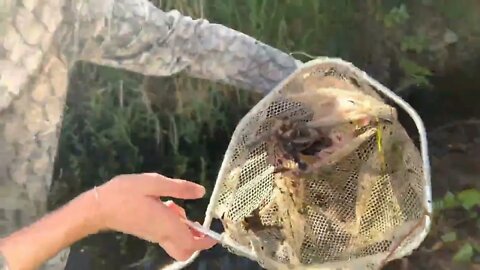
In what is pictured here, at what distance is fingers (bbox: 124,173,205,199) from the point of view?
0.89m

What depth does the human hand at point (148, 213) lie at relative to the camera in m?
0.87

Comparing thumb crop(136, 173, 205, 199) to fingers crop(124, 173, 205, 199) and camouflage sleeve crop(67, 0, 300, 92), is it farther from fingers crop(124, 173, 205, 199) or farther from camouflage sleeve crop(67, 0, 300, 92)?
camouflage sleeve crop(67, 0, 300, 92)

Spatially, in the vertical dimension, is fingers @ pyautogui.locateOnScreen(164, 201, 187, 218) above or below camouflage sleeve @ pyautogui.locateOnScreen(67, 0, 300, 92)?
below

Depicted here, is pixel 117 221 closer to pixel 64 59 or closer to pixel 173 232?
pixel 173 232

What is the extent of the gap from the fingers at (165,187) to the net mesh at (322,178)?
0.14 ft

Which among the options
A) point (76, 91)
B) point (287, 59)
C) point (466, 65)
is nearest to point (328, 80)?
point (287, 59)

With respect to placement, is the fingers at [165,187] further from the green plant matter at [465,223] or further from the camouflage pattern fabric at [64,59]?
the green plant matter at [465,223]

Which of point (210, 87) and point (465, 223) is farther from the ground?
point (210, 87)

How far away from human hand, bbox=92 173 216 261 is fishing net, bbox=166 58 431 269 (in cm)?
4

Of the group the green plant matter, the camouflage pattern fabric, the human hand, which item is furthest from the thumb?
the green plant matter

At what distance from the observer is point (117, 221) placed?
88 centimetres

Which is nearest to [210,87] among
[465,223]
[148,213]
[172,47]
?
[172,47]

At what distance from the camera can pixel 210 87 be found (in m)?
0.92

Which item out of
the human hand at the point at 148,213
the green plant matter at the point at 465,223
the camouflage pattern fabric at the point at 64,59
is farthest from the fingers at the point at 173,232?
the green plant matter at the point at 465,223
